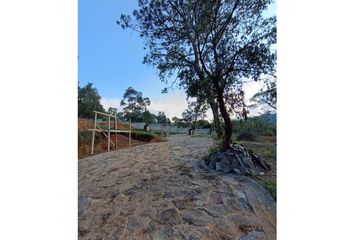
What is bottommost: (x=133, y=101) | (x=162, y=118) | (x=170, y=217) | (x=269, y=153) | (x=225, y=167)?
(x=170, y=217)

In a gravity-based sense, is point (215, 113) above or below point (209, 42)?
below

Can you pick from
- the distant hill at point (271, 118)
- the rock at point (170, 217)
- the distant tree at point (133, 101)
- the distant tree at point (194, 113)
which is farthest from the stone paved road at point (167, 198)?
the distant hill at point (271, 118)

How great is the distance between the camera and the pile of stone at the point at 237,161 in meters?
1.64

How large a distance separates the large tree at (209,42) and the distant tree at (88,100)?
16.0 inches

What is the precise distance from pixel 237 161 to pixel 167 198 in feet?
1.99

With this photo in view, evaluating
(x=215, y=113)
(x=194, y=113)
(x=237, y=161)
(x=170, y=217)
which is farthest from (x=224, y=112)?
(x=170, y=217)

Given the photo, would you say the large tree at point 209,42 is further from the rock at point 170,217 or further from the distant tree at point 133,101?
the rock at point 170,217

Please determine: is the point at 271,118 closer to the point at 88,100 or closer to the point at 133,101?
the point at 133,101

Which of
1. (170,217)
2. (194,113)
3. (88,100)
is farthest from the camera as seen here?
(194,113)

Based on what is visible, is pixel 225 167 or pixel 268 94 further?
pixel 225 167

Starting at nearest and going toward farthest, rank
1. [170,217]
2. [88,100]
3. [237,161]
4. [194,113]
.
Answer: [170,217], [88,100], [194,113], [237,161]

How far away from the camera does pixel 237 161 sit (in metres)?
1.74
